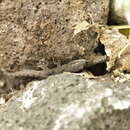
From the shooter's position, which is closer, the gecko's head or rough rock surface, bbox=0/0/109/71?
rough rock surface, bbox=0/0/109/71

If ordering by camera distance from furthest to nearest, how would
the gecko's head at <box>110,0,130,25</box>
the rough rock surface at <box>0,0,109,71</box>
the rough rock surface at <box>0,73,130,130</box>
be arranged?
the gecko's head at <box>110,0,130,25</box>, the rough rock surface at <box>0,0,109,71</box>, the rough rock surface at <box>0,73,130,130</box>

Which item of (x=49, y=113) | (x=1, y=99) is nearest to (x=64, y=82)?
(x=49, y=113)

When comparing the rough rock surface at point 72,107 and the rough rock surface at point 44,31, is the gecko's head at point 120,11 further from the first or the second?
the rough rock surface at point 72,107

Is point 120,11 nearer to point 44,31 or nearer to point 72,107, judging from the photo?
point 44,31

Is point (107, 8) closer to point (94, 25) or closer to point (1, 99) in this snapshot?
point (94, 25)

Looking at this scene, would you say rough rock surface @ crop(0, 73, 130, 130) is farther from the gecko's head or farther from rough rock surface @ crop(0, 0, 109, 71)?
the gecko's head

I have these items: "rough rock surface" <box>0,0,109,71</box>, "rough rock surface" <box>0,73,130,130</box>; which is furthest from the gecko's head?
"rough rock surface" <box>0,73,130,130</box>
